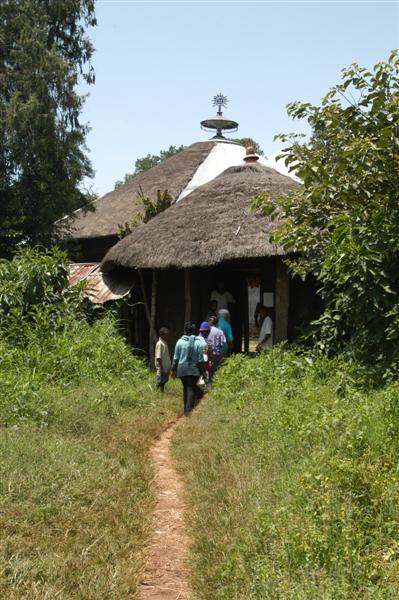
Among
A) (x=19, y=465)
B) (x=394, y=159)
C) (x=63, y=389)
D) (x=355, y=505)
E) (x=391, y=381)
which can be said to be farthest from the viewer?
(x=63, y=389)

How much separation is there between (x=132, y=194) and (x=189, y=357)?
11.5 m

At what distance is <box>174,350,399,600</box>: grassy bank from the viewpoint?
2.97 meters

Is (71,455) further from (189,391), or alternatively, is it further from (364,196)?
(364,196)

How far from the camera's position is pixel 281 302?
31.1 feet

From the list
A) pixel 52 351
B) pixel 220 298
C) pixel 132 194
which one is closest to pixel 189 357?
pixel 52 351

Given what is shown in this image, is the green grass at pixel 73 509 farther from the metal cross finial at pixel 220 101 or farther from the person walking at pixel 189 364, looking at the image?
the metal cross finial at pixel 220 101

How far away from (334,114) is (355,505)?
4503 millimetres

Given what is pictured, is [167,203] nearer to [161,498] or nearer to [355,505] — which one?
[161,498]

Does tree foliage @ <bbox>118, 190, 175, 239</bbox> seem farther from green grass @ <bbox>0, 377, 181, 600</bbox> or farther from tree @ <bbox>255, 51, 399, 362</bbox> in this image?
green grass @ <bbox>0, 377, 181, 600</bbox>

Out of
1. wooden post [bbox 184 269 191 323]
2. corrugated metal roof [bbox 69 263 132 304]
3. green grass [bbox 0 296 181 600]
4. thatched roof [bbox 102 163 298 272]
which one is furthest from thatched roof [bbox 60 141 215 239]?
green grass [bbox 0 296 181 600]

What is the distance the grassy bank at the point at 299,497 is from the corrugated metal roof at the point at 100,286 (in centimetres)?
552

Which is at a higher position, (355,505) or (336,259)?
(336,259)

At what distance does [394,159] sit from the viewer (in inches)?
233

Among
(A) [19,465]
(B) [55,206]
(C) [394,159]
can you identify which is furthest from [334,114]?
(B) [55,206]
